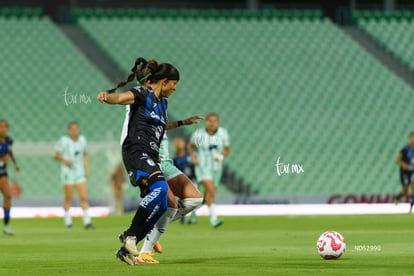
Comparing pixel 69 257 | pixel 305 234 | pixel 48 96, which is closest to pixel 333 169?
pixel 48 96

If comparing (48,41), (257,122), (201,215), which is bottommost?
(201,215)

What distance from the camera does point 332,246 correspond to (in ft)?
38.7

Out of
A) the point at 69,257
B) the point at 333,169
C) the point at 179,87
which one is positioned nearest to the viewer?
the point at 69,257

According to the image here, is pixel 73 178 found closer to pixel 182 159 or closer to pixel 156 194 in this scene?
pixel 182 159

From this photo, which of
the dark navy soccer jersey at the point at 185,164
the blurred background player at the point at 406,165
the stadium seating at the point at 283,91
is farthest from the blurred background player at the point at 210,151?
the blurred background player at the point at 406,165

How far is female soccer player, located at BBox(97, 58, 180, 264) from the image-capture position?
11.1 meters

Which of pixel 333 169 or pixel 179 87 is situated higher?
pixel 179 87

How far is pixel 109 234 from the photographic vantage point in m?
18.7

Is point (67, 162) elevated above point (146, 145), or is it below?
below

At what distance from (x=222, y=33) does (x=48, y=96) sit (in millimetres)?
6927

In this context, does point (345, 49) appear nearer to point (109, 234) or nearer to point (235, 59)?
point (235, 59)

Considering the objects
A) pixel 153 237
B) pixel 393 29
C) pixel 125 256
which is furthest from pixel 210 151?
pixel 393 29

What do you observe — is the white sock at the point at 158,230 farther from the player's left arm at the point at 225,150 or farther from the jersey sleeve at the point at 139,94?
the player's left arm at the point at 225,150

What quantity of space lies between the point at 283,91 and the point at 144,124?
20982 mm
